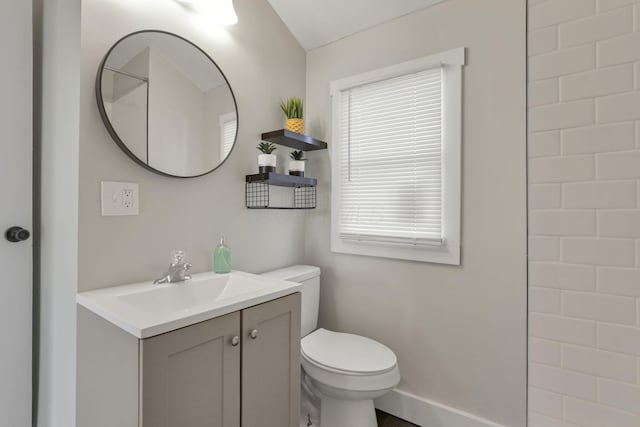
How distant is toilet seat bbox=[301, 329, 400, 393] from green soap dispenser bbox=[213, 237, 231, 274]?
0.57m

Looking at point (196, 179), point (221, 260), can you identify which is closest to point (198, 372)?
point (221, 260)

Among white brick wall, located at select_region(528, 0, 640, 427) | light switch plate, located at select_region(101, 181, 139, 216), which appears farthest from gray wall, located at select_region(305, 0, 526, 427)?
light switch plate, located at select_region(101, 181, 139, 216)

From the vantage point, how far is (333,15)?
189cm

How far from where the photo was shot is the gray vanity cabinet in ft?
2.97

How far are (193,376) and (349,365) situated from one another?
2.44 feet

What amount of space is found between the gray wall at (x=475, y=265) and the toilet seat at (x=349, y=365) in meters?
0.29

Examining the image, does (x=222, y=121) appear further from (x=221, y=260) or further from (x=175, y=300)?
(x=175, y=300)

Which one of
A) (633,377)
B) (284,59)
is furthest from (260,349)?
(284,59)

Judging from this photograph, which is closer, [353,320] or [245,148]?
[245,148]

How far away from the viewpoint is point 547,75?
83 cm

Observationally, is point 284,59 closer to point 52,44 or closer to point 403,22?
point 403,22

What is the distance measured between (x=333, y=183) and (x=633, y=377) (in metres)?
1.55

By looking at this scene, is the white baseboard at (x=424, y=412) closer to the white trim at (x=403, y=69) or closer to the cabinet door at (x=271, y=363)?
the cabinet door at (x=271, y=363)

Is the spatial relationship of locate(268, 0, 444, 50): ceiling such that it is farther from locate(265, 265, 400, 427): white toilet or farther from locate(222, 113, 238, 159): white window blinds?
locate(265, 265, 400, 427): white toilet
